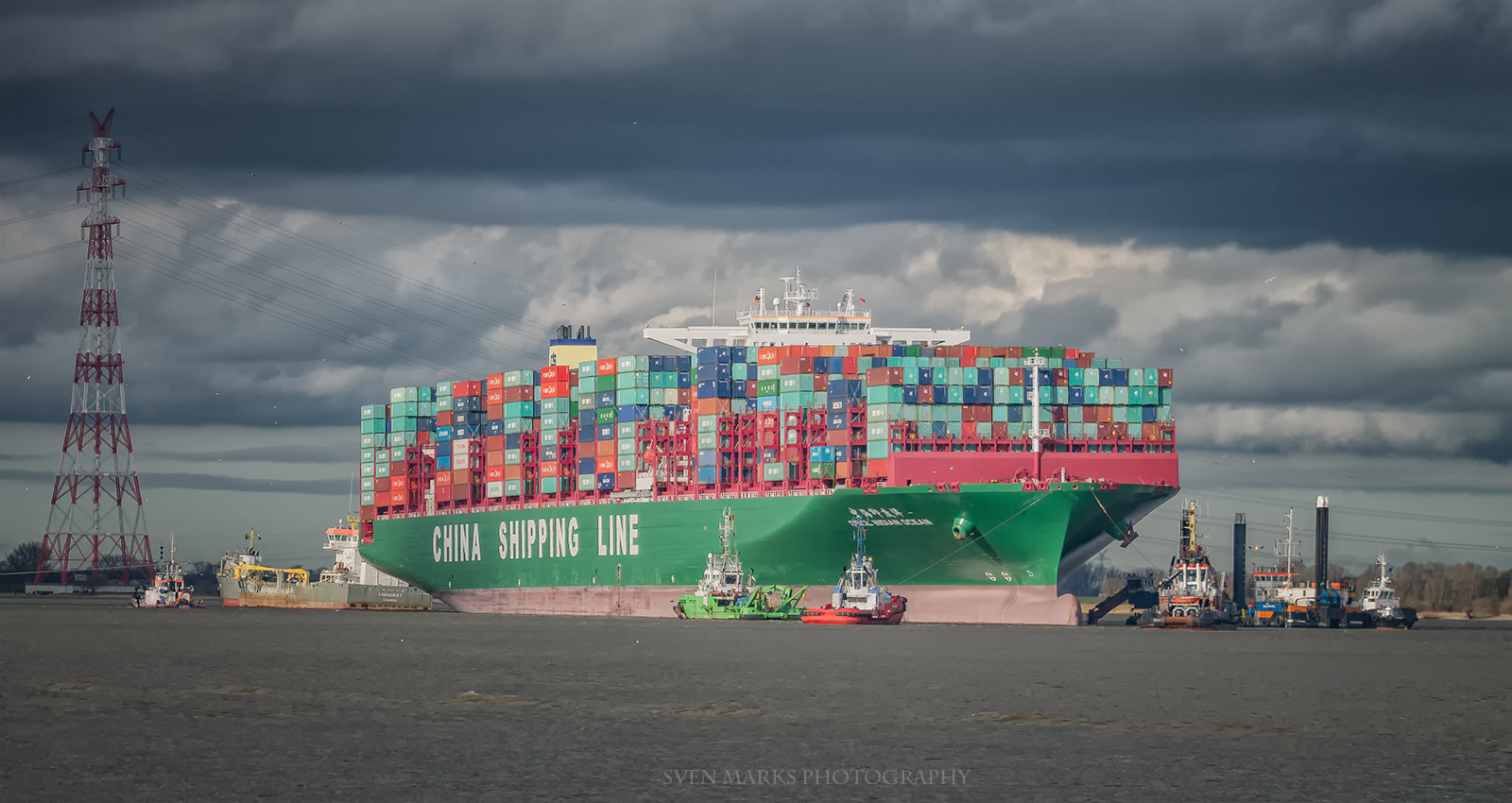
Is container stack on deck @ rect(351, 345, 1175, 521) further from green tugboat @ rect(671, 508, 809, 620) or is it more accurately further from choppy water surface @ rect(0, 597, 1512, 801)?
choppy water surface @ rect(0, 597, 1512, 801)

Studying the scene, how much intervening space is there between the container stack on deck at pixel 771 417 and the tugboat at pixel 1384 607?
32.3m

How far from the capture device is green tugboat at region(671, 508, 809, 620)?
296ft

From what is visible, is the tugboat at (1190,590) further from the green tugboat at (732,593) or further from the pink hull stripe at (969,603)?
the green tugboat at (732,593)

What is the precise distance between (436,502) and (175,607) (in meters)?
49.3

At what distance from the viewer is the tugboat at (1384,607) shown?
357 feet

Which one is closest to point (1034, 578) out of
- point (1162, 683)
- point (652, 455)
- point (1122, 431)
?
point (1122, 431)

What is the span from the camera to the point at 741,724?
106ft

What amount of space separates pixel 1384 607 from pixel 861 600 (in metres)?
45.3

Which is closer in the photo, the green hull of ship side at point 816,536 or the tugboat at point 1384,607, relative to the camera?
the green hull of ship side at point 816,536

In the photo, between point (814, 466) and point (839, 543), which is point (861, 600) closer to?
point (839, 543)

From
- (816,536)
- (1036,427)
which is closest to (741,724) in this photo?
(1036,427)

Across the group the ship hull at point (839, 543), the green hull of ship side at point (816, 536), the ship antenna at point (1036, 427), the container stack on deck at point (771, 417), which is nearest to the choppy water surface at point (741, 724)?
the green hull of ship side at point (816, 536)

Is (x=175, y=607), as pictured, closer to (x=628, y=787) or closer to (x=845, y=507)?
(x=845, y=507)

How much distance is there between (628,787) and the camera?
2312 centimetres
